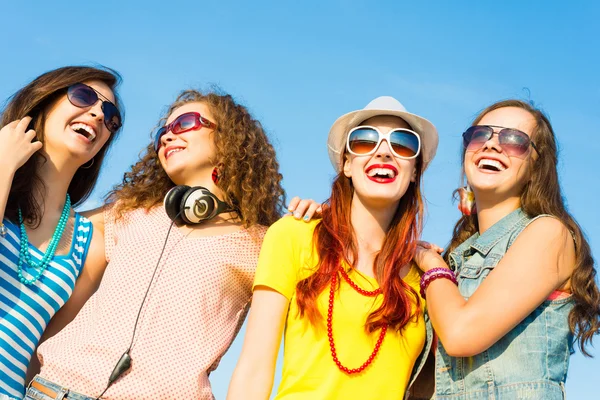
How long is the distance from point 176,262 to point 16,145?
5.08ft

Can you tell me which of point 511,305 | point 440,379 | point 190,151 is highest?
point 190,151

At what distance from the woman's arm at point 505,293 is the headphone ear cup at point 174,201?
194 cm

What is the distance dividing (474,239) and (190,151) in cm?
232

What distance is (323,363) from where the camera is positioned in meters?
4.10

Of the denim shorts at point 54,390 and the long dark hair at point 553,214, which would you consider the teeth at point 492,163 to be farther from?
the denim shorts at point 54,390

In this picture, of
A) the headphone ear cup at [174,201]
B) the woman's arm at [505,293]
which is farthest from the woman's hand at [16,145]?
the woman's arm at [505,293]

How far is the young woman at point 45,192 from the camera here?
4.86 m

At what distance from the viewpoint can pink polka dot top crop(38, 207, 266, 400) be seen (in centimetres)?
442

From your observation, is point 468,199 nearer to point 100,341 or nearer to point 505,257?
point 505,257

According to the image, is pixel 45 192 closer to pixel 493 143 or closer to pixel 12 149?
pixel 12 149

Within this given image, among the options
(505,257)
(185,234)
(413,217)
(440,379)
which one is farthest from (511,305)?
(185,234)

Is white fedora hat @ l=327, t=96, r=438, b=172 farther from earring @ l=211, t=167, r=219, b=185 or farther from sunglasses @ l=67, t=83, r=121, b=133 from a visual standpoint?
sunglasses @ l=67, t=83, r=121, b=133

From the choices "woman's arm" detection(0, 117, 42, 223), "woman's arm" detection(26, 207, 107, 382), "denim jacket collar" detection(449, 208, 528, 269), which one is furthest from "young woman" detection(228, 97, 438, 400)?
"woman's arm" detection(0, 117, 42, 223)

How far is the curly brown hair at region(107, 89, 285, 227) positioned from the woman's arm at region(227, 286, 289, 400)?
1262 millimetres
